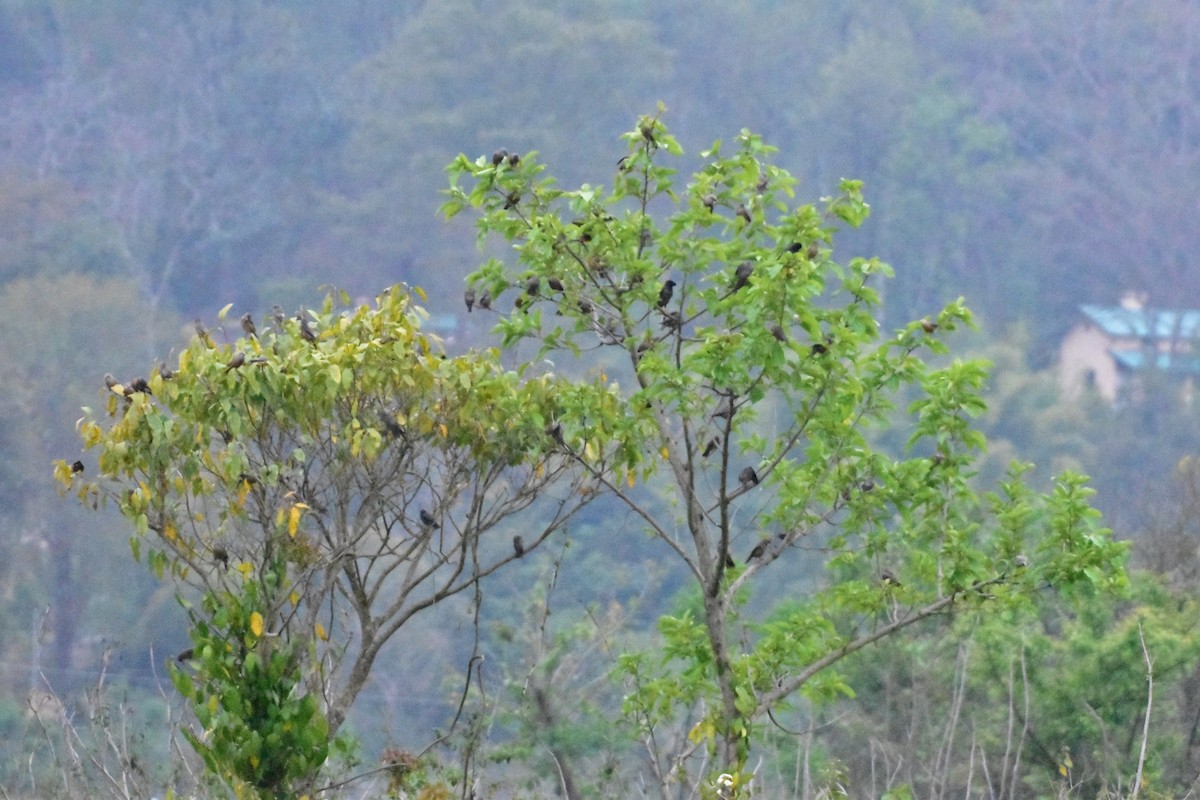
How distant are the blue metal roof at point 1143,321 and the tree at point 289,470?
27891 millimetres

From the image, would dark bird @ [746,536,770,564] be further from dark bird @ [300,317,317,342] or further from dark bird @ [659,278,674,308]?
dark bird @ [300,317,317,342]

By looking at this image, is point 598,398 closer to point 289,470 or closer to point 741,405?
point 741,405

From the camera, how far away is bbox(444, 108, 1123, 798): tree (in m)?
4.27

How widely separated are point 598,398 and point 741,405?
13.7 inches

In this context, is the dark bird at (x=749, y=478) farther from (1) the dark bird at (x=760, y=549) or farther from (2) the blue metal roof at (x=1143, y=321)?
A: (2) the blue metal roof at (x=1143, y=321)

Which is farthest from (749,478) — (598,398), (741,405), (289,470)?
(289,470)

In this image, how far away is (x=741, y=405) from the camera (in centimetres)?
447

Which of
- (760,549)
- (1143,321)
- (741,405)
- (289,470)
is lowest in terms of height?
(760,549)

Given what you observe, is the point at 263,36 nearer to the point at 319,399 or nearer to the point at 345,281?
the point at 345,281

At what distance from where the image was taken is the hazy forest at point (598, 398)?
4.30 meters

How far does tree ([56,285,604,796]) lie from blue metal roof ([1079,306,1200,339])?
27891mm

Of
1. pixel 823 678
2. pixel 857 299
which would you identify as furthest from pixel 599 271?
pixel 823 678

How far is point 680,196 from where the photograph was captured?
14.7ft

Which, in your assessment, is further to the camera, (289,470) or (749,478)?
(749,478)
